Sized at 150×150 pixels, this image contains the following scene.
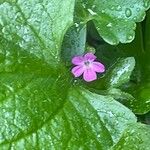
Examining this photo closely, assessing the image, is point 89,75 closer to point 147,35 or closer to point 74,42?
point 74,42

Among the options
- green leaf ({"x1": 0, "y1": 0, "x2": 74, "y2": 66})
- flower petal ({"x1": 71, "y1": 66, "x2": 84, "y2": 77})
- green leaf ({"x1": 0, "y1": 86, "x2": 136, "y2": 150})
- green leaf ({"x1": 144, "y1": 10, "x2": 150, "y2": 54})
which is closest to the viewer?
green leaf ({"x1": 0, "y1": 86, "x2": 136, "y2": 150})

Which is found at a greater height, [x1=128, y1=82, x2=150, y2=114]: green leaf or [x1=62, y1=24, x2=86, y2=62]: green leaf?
[x1=62, y1=24, x2=86, y2=62]: green leaf

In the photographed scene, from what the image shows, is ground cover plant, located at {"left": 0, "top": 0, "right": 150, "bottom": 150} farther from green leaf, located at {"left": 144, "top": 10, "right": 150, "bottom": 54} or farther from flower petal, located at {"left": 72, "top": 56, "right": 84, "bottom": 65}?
green leaf, located at {"left": 144, "top": 10, "right": 150, "bottom": 54}

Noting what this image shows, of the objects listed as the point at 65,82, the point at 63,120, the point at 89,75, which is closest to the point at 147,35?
the point at 89,75

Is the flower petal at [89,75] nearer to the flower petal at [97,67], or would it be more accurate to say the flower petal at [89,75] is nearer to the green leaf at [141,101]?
the flower petal at [97,67]

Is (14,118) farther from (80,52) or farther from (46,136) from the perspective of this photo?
(80,52)

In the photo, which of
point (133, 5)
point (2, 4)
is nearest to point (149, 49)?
point (133, 5)

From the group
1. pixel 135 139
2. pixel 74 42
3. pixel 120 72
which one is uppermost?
pixel 74 42

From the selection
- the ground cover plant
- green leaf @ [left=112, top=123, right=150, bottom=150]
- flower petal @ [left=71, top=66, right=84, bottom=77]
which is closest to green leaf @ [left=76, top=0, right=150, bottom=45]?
the ground cover plant
